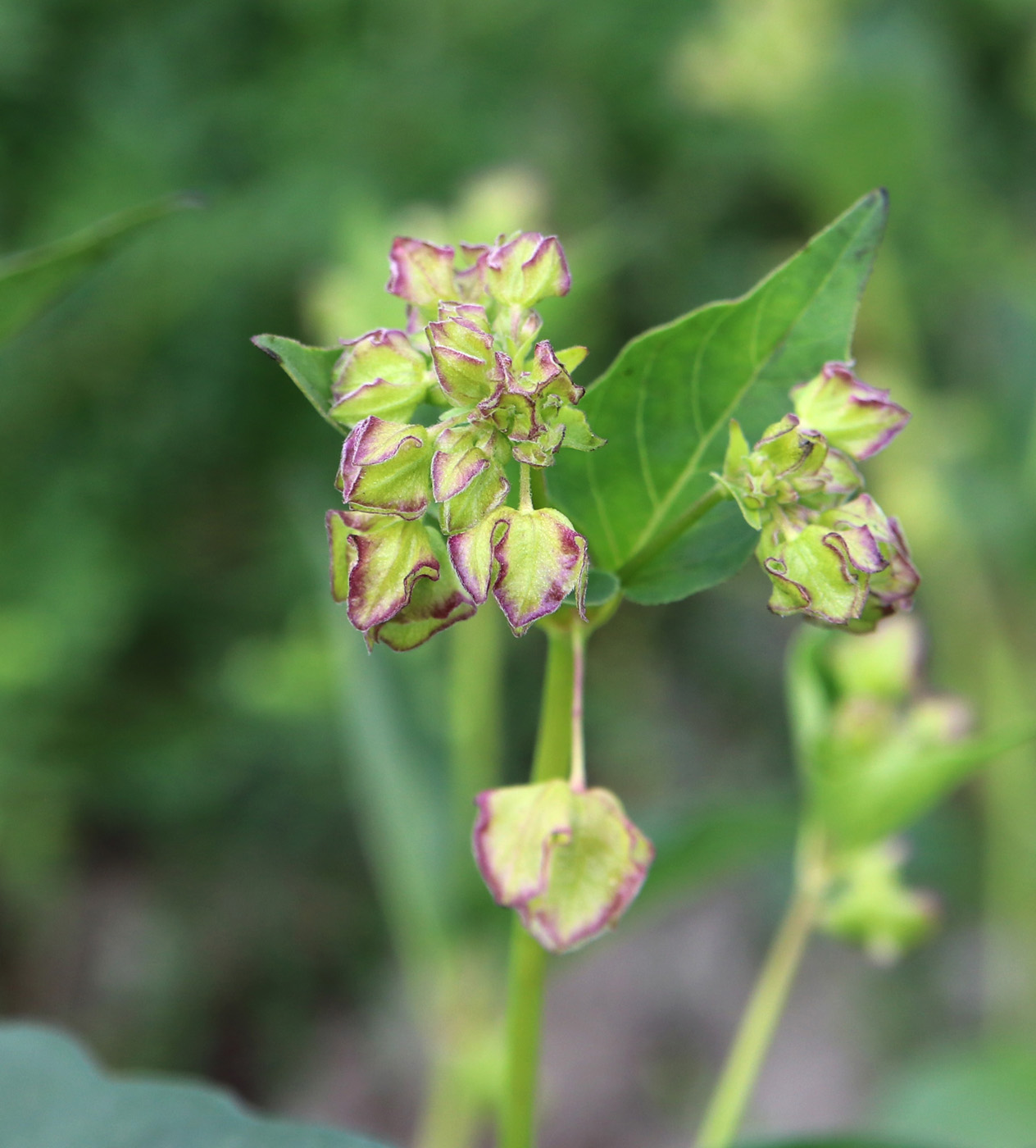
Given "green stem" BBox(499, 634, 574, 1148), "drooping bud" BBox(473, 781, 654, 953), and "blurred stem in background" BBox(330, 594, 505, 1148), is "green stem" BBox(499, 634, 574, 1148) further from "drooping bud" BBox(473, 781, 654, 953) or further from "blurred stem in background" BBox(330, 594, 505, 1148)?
"blurred stem in background" BBox(330, 594, 505, 1148)

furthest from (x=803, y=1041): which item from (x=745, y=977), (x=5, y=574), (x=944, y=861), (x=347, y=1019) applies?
(x=5, y=574)

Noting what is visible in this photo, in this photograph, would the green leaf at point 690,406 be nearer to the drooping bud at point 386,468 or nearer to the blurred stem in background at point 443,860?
the drooping bud at point 386,468

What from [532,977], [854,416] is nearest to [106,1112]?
[532,977]

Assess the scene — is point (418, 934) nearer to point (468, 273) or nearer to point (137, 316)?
point (468, 273)

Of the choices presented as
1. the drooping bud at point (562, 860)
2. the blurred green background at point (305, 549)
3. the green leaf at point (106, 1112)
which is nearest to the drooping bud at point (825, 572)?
the drooping bud at point (562, 860)

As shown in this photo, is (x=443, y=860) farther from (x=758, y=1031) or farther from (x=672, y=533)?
(x=672, y=533)

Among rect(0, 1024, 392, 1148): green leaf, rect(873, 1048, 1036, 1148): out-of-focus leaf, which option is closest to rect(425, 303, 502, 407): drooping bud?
rect(0, 1024, 392, 1148): green leaf
